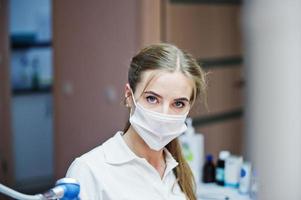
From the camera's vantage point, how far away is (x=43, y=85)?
371cm

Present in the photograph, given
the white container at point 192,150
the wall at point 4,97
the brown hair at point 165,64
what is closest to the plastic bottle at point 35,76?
the wall at point 4,97

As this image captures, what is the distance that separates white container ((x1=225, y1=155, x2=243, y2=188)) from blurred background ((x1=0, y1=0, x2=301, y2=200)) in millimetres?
299

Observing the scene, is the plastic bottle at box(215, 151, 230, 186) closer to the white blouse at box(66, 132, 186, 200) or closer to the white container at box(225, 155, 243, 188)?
the white container at box(225, 155, 243, 188)

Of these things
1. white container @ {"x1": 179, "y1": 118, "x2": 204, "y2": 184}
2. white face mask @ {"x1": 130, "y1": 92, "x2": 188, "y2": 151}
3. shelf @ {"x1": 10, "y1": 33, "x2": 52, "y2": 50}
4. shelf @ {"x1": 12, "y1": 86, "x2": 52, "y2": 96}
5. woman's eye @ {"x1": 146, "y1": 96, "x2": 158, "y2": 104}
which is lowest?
shelf @ {"x1": 12, "y1": 86, "x2": 52, "y2": 96}

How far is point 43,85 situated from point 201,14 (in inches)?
59.0

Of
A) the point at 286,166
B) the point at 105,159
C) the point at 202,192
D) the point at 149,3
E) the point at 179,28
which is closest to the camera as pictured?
the point at 286,166

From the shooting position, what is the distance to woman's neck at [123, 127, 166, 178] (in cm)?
108

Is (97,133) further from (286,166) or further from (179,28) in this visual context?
(286,166)

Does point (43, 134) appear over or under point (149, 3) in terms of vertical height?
Result: under

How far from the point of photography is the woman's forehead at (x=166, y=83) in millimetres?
990

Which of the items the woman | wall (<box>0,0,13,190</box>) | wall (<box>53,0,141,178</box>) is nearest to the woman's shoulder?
the woman

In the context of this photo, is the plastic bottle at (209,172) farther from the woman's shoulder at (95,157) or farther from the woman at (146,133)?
the woman's shoulder at (95,157)

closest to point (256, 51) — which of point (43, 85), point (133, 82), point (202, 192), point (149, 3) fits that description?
point (133, 82)

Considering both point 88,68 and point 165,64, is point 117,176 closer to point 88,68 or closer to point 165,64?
point 165,64
